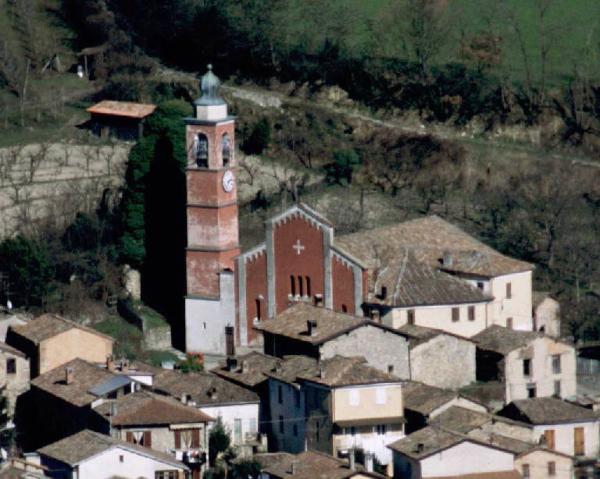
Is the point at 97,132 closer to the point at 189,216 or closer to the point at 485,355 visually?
the point at 189,216

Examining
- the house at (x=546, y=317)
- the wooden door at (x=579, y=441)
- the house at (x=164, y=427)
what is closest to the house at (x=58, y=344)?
the house at (x=164, y=427)

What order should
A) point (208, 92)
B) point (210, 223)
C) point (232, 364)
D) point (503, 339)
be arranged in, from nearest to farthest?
point (232, 364), point (503, 339), point (210, 223), point (208, 92)

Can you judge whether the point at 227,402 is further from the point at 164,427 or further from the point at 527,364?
the point at 527,364

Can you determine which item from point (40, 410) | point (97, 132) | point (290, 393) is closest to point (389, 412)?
point (290, 393)

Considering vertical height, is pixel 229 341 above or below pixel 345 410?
below

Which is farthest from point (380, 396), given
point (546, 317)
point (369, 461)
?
point (546, 317)

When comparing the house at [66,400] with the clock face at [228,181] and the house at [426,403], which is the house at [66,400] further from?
the clock face at [228,181]

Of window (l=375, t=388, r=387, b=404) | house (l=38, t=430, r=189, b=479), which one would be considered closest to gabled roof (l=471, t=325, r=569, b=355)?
window (l=375, t=388, r=387, b=404)
